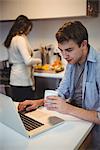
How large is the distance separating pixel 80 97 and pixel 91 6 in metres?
0.87

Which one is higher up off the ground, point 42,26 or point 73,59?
point 42,26

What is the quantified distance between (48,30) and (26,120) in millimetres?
1385

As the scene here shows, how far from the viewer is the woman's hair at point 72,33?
90 cm

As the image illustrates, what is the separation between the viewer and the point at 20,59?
165cm

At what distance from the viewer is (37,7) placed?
1.76 metres

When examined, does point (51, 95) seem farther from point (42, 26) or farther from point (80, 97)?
point (42, 26)

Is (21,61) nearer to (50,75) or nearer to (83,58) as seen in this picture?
(50,75)

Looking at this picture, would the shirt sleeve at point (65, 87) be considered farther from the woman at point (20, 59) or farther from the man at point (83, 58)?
the woman at point (20, 59)

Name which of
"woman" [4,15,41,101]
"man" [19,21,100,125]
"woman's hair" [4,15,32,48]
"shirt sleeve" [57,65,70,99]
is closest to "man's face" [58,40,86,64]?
"man" [19,21,100,125]

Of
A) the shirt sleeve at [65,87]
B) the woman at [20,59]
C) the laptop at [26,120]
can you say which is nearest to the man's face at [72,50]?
the shirt sleeve at [65,87]

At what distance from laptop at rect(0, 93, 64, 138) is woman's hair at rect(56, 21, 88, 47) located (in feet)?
1.12

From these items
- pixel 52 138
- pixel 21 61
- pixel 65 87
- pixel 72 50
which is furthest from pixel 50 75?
pixel 52 138

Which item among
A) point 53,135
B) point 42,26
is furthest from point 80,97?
point 42,26

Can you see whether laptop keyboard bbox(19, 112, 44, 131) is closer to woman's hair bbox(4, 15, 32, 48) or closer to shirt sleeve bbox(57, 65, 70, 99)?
shirt sleeve bbox(57, 65, 70, 99)
